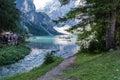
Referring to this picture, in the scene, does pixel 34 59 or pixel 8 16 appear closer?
pixel 34 59

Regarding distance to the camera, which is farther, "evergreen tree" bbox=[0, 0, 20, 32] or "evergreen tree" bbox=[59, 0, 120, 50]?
"evergreen tree" bbox=[0, 0, 20, 32]

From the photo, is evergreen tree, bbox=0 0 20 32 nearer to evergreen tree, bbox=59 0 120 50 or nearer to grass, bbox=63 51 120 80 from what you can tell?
evergreen tree, bbox=59 0 120 50

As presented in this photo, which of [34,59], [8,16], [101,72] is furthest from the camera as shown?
[8,16]

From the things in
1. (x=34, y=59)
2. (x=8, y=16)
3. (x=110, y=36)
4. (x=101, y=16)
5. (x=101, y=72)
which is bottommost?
(x=34, y=59)

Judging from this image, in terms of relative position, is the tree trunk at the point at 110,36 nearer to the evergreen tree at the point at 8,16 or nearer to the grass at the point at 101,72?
the grass at the point at 101,72

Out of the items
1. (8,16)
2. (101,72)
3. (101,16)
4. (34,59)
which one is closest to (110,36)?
(101,16)

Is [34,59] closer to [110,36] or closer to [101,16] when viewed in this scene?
[101,16]

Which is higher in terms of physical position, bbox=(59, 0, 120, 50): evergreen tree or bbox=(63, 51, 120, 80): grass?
bbox=(59, 0, 120, 50): evergreen tree

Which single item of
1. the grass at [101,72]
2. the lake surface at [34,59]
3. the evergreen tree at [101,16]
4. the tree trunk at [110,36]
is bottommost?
the lake surface at [34,59]

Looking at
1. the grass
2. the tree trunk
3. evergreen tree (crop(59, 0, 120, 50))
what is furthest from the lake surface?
the grass

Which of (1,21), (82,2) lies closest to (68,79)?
(82,2)

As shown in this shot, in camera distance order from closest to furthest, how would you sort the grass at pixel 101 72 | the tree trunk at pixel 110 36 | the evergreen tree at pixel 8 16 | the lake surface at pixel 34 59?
Answer: 1. the grass at pixel 101 72
2. the tree trunk at pixel 110 36
3. the lake surface at pixel 34 59
4. the evergreen tree at pixel 8 16

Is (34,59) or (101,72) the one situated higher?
(101,72)

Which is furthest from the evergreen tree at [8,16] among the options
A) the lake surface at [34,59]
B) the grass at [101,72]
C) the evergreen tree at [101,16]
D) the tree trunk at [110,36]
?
the grass at [101,72]
